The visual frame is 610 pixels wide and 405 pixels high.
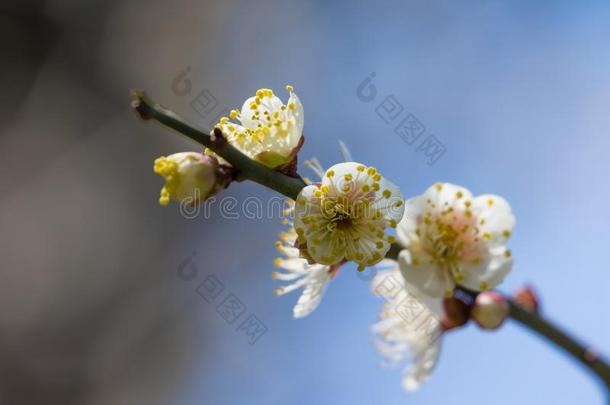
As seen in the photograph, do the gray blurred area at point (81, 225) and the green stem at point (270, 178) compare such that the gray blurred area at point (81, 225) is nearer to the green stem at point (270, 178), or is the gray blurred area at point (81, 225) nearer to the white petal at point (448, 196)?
the white petal at point (448, 196)

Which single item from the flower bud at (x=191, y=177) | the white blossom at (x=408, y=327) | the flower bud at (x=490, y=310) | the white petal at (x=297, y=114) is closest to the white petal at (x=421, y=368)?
the white blossom at (x=408, y=327)

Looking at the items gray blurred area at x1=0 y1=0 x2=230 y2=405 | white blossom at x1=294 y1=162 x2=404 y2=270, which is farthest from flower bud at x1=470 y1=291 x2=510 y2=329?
gray blurred area at x1=0 y1=0 x2=230 y2=405

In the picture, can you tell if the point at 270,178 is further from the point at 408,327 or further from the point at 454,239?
the point at 408,327

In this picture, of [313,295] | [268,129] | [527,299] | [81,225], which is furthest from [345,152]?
[81,225]

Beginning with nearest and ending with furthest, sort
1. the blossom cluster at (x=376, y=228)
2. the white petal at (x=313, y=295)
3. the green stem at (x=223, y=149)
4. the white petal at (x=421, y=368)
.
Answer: the green stem at (x=223, y=149) → the blossom cluster at (x=376, y=228) → the white petal at (x=313, y=295) → the white petal at (x=421, y=368)

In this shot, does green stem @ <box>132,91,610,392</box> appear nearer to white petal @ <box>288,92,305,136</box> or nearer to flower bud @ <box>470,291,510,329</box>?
flower bud @ <box>470,291,510,329</box>

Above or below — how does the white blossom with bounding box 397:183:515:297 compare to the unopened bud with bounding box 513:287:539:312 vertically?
above
